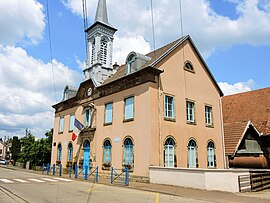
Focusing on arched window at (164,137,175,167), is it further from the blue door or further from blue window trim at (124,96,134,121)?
the blue door

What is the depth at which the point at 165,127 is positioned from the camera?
711 inches

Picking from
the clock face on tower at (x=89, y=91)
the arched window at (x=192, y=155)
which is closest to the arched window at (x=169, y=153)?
the arched window at (x=192, y=155)

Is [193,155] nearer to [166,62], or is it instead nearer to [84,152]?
[166,62]

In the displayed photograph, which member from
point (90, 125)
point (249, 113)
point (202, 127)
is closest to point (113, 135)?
point (90, 125)

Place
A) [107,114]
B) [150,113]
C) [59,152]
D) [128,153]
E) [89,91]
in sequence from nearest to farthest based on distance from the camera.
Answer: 1. [150,113]
2. [128,153]
3. [107,114]
4. [89,91]
5. [59,152]

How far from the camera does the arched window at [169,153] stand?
58.3 ft

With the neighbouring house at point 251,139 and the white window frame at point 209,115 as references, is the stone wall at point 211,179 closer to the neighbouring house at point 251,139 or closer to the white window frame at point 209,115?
the white window frame at point 209,115

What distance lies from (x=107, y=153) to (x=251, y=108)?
50.9 ft

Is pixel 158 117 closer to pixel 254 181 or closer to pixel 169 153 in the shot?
pixel 169 153

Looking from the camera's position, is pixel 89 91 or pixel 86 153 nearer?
pixel 86 153

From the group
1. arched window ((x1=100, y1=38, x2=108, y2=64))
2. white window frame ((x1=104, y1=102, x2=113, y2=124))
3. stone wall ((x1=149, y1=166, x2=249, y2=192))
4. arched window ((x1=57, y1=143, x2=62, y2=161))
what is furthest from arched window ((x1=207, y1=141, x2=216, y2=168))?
arched window ((x1=57, y1=143, x2=62, y2=161))

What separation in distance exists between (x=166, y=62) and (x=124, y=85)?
3.48 meters

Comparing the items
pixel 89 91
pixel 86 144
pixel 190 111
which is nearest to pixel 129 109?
pixel 190 111

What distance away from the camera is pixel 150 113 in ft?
56.7
